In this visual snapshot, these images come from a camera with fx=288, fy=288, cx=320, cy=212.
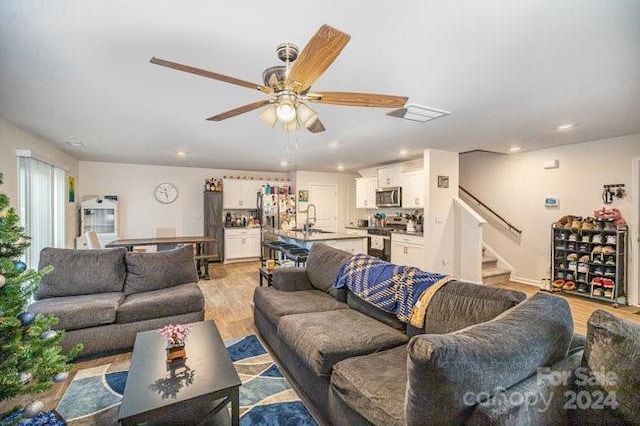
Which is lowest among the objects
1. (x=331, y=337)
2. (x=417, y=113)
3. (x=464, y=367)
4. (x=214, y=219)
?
(x=331, y=337)

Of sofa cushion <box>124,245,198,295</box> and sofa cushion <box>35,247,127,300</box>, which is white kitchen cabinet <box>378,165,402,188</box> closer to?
sofa cushion <box>124,245,198,295</box>

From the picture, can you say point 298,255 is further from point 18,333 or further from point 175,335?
point 18,333

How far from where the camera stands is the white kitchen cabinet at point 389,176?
6.02 meters

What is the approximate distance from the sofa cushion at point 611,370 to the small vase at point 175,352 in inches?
79.4

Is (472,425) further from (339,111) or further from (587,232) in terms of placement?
(587,232)

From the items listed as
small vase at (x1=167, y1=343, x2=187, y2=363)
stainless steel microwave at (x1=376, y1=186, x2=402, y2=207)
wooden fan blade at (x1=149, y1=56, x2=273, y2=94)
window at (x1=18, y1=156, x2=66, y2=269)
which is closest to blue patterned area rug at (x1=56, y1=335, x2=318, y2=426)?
small vase at (x1=167, y1=343, x2=187, y2=363)

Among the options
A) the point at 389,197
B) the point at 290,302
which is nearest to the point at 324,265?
the point at 290,302

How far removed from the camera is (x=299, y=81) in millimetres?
1706

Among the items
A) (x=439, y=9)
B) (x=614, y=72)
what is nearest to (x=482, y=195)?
(x=614, y=72)

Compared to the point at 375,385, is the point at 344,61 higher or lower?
higher

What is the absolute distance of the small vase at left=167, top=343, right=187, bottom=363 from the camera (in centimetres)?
180

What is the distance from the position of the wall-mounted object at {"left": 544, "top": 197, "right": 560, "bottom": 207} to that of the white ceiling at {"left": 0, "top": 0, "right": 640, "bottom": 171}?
1.38 metres

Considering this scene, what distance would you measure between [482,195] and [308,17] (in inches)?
230

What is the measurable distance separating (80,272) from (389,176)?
5353 millimetres
